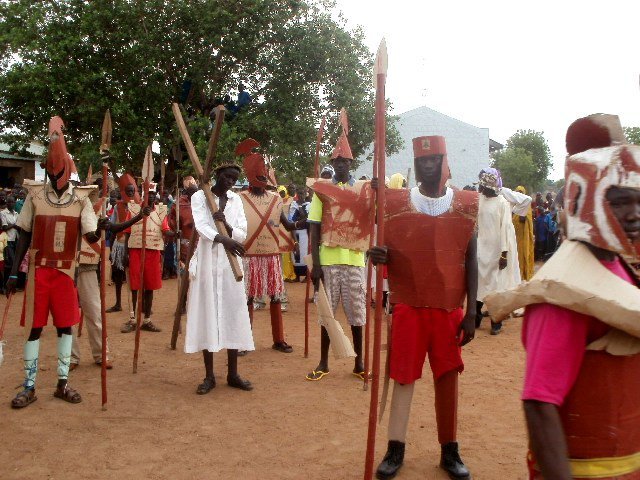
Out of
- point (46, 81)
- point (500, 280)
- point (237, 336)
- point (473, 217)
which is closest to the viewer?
point (473, 217)

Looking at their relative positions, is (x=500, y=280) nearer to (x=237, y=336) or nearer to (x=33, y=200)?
(x=237, y=336)

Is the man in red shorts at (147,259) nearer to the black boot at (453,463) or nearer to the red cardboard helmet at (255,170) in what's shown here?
the red cardboard helmet at (255,170)

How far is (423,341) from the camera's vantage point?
372cm

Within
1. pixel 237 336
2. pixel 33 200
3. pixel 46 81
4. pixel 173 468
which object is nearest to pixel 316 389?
pixel 237 336

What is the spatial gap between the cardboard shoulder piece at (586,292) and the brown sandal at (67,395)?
460cm

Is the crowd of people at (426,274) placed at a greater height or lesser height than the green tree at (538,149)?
lesser

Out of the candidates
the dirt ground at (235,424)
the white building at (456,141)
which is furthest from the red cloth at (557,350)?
the white building at (456,141)

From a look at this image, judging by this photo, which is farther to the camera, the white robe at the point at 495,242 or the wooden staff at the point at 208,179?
the white robe at the point at 495,242

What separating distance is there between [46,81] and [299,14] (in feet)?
26.6

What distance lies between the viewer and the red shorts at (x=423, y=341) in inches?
145

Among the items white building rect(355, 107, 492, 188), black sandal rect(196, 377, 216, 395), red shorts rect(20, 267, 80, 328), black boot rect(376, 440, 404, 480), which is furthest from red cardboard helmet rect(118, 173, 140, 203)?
white building rect(355, 107, 492, 188)

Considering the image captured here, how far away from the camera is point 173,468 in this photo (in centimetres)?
395

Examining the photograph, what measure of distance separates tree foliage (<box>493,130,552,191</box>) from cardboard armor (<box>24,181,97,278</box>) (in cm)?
5948

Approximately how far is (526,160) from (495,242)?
55.9 meters
